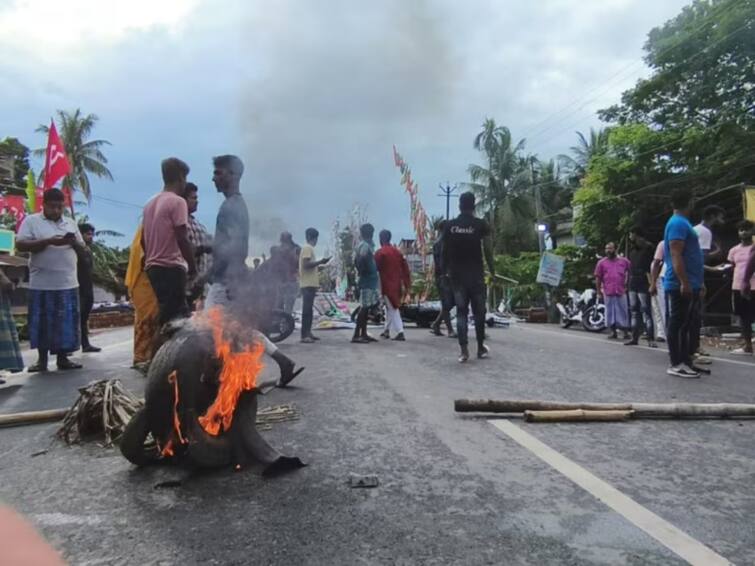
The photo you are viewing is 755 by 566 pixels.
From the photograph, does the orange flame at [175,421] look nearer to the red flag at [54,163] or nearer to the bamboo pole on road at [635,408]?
the bamboo pole on road at [635,408]

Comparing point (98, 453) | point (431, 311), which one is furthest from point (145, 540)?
point (431, 311)

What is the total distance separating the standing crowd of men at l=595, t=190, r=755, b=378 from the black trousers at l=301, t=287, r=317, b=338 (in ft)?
16.6

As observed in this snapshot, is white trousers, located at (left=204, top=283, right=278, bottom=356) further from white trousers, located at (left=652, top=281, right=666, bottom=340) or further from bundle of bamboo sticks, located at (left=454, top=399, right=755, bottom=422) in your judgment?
white trousers, located at (left=652, top=281, right=666, bottom=340)

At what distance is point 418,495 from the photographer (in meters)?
2.55

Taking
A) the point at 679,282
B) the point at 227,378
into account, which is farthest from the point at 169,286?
the point at 679,282

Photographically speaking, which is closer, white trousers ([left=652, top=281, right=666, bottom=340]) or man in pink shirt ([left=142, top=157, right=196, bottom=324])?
man in pink shirt ([left=142, top=157, right=196, bottom=324])

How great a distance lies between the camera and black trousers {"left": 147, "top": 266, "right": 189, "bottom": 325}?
422 centimetres

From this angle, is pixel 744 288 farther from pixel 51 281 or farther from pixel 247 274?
pixel 51 281

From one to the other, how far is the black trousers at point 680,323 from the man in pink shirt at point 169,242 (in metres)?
4.69

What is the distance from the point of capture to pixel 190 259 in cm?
427

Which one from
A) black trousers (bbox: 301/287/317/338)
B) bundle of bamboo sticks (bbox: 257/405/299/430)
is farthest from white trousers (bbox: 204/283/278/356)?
black trousers (bbox: 301/287/317/338)

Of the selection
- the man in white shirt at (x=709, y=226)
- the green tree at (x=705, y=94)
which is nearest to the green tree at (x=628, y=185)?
the green tree at (x=705, y=94)

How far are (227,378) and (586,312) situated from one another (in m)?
11.9

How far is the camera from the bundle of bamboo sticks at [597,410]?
12.6 feet
